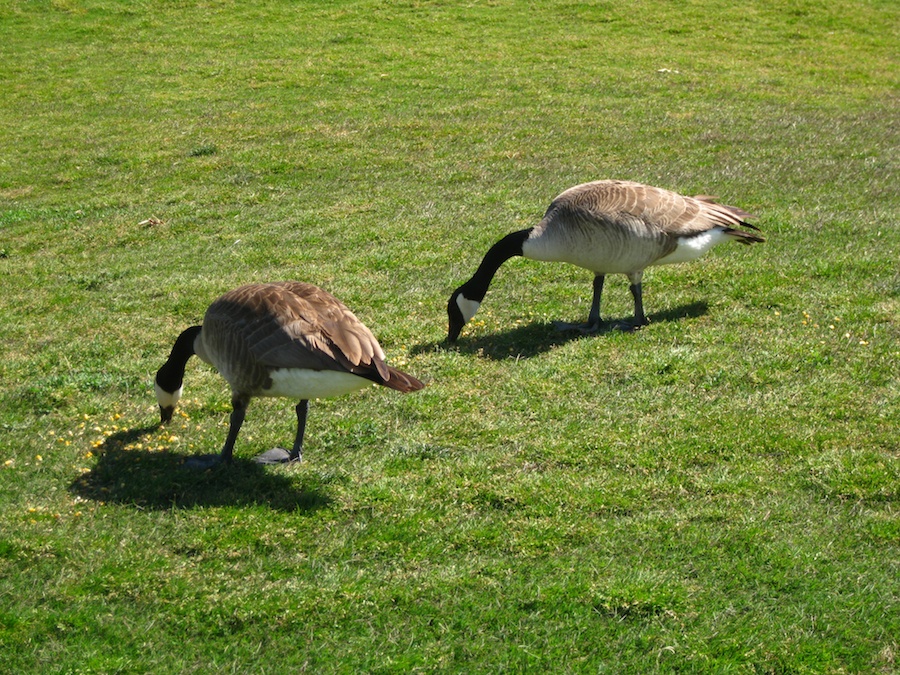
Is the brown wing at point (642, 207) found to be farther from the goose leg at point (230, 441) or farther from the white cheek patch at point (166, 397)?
the white cheek patch at point (166, 397)

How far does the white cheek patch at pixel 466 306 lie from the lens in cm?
969

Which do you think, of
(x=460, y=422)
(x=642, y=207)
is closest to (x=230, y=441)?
(x=460, y=422)

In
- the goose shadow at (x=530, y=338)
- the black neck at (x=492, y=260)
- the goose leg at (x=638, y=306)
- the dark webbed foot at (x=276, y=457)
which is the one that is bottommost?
the dark webbed foot at (x=276, y=457)

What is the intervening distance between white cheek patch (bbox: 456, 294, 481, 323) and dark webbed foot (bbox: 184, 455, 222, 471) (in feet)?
10.5

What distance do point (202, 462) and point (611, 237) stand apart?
457 cm

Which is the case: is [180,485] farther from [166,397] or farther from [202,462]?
[166,397]

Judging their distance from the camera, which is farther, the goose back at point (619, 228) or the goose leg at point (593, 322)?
the goose leg at point (593, 322)

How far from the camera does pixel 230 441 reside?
726 centimetres

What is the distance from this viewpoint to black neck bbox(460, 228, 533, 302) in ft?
32.2

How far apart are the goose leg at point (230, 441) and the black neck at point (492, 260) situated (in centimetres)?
318

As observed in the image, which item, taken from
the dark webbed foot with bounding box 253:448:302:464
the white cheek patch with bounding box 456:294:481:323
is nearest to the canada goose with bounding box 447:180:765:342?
the white cheek patch with bounding box 456:294:481:323

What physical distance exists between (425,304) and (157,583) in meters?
5.60

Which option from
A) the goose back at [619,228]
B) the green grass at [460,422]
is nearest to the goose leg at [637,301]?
the goose back at [619,228]

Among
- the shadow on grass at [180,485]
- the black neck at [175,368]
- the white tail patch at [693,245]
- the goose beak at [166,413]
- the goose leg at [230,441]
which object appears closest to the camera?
the shadow on grass at [180,485]
